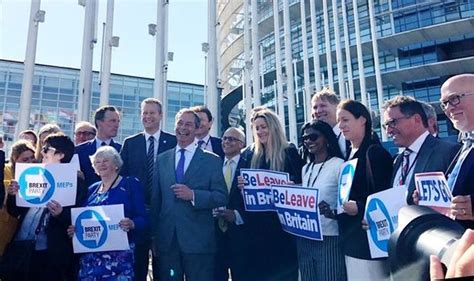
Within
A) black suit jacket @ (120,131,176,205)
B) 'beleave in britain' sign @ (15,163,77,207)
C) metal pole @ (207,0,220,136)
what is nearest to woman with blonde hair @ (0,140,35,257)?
'beleave in britain' sign @ (15,163,77,207)

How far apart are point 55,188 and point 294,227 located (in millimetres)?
2118

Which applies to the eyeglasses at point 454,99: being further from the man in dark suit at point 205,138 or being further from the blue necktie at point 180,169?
the man in dark suit at point 205,138

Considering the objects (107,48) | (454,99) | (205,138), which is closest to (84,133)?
(205,138)

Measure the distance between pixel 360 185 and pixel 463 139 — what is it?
81 cm

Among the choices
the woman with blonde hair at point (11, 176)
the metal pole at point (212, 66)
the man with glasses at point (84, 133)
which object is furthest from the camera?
the metal pole at point (212, 66)

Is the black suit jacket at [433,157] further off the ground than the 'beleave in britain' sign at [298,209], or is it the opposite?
the black suit jacket at [433,157]

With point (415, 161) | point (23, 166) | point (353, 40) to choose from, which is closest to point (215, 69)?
point (23, 166)

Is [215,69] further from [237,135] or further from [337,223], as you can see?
[337,223]

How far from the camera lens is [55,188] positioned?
3549 millimetres

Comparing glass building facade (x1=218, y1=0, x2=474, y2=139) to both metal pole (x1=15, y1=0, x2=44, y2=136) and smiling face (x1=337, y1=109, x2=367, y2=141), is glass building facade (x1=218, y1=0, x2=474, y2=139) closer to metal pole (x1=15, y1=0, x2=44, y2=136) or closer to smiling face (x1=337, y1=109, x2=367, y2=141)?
metal pole (x1=15, y1=0, x2=44, y2=136)

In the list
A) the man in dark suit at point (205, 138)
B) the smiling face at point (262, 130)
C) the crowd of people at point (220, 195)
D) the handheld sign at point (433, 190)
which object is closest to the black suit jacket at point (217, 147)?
the man in dark suit at point (205, 138)

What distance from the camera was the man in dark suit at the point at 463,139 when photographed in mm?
2041

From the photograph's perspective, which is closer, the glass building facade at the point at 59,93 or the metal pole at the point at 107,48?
the metal pole at the point at 107,48

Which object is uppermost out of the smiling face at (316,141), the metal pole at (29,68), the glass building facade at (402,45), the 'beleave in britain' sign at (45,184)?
the glass building facade at (402,45)
